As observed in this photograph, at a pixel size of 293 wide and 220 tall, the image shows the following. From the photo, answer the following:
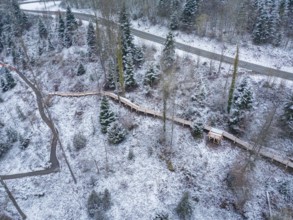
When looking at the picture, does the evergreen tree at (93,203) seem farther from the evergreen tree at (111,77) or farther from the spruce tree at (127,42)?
the spruce tree at (127,42)

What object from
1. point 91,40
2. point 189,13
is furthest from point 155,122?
point 189,13

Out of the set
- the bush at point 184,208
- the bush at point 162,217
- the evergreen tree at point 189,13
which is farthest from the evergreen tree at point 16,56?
the bush at point 184,208

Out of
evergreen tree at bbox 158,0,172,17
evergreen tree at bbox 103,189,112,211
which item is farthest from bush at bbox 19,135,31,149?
evergreen tree at bbox 158,0,172,17

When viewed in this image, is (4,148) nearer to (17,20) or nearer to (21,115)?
(21,115)

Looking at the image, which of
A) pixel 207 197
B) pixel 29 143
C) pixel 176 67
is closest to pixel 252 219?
pixel 207 197

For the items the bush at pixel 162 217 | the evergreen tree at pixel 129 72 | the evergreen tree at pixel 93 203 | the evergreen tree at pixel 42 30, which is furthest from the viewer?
the evergreen tree at pixel 42 30

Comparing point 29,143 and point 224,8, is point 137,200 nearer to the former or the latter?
point 29,143

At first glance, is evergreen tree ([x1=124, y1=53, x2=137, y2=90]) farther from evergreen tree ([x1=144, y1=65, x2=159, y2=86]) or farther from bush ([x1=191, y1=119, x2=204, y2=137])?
bush ([x1=191, y1=119, x2=204, y2=137])
